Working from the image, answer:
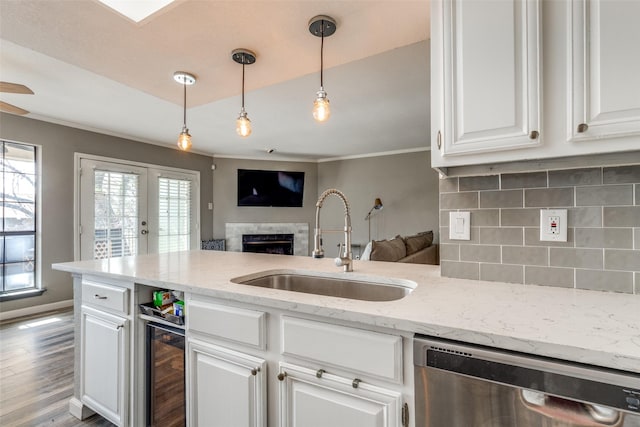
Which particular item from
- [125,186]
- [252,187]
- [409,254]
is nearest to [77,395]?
[409,254]

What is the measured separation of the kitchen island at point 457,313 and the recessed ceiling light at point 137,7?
1292mm

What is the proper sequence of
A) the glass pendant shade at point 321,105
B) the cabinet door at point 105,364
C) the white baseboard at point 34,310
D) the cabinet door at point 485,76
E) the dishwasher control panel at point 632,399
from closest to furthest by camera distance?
the dishwasher control panel at point 632,399, the cabinet door at point 485,76, the cabinet door at point 105,364, the glass pendant shade at point 321,105, the white baseboard at point 34,310

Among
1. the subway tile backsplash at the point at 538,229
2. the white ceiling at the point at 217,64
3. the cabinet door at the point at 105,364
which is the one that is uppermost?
the white ceiling at the point at 217,64

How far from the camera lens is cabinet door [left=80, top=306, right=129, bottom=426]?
150cm

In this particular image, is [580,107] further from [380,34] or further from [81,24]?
[81,24]

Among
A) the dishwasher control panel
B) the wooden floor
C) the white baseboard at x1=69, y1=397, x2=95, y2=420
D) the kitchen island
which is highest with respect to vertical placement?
the kitchen island

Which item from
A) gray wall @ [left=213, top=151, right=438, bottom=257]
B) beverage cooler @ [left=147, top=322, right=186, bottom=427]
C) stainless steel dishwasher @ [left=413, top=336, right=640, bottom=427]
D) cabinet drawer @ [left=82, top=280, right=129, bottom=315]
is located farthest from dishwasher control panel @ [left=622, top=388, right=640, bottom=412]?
gray wall @ [left=213, top=151, right=438, bottom=257]

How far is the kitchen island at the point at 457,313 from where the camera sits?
70 cm

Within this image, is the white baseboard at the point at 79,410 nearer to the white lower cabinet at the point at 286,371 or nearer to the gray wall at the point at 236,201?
the white lower cabinet at the point at 286,371

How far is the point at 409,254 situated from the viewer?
3.41 metres

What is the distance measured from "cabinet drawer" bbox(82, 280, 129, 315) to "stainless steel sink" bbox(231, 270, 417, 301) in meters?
0.61

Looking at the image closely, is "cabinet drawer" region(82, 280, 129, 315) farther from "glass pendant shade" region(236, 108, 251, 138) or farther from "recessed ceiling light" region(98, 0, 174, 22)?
"recessed ceiling light" region(98, 0, 174, 22)

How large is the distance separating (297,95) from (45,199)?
3330mm

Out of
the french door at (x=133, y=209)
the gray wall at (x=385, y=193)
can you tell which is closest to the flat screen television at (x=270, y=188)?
the gray wall at (x=385, y=193)
